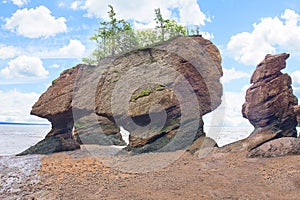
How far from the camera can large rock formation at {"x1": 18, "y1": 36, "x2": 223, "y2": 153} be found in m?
21.4

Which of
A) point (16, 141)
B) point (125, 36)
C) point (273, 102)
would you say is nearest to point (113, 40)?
point (125, 36)

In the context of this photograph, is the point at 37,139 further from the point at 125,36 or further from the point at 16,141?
the point at 125,36

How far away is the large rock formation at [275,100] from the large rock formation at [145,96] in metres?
3.03

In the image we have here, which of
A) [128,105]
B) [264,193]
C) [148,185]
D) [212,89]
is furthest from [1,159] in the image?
[264,193]

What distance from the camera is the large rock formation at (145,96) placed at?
21.4 m

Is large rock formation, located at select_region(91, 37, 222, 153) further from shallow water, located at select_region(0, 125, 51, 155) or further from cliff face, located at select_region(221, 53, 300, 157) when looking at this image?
shallow water, located at select_region(0, 125, 51, 155)

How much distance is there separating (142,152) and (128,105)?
3.51 meters

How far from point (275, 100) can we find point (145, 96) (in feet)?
30.7

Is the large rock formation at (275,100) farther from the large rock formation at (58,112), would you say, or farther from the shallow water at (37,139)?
the large rock formation at (58,112)

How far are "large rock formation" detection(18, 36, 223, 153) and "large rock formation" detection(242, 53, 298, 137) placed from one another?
9.93 feet

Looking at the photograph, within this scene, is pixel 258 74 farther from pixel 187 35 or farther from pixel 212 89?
pixel 187 35

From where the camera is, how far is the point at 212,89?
23.4 m

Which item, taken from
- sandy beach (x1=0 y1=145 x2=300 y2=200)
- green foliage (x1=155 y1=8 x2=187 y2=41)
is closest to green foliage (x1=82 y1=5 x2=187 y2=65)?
green foliage (x1=155 y1=8 x2=187 y2=41)

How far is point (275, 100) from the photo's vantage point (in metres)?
22.6
